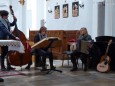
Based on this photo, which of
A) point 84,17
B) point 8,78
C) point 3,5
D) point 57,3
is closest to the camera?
point 8,78

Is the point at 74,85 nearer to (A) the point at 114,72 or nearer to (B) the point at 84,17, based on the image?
(A) the point at 114,72

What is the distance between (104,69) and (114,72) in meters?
0.31

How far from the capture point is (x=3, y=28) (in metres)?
7.03

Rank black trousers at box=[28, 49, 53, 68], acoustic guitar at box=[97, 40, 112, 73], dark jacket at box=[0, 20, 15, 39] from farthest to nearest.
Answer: acoustic guitar at box=[97, 40, 112, 73]
black trousers at box=[28, 49, 53, 68]
dark jacket at box=[0, 20, 15, 39]

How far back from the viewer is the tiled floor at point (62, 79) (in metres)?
6.13

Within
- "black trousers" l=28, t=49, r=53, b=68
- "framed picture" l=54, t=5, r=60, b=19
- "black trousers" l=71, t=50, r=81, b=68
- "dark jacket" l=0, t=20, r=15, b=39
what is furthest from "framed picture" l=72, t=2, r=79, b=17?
"dark jacket" l=0, t=20, r=15, b=39

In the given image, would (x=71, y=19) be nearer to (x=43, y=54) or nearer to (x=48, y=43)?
(x=43, y=54)

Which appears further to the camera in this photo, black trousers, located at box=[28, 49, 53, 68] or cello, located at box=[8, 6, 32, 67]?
black trousers, located at box=[28, 49, 53, 68]

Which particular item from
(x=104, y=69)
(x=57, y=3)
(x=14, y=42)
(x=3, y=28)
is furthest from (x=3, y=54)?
(x=57, y=3)

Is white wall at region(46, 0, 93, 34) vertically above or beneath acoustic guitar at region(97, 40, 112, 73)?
above

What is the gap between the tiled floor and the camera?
613cm

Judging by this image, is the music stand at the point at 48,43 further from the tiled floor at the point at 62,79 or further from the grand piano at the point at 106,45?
the grand piano at the point at 106,45

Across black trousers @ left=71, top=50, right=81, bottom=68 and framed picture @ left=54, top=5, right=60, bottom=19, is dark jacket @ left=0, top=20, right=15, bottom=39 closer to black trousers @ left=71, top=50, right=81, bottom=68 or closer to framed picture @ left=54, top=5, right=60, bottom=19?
black trousers @ left=71, top=50, right=81, bottom=68

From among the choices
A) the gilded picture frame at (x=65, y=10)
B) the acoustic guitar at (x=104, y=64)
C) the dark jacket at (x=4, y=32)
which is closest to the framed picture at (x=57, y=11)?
the gilded picture frame at (x=65, y=10)
